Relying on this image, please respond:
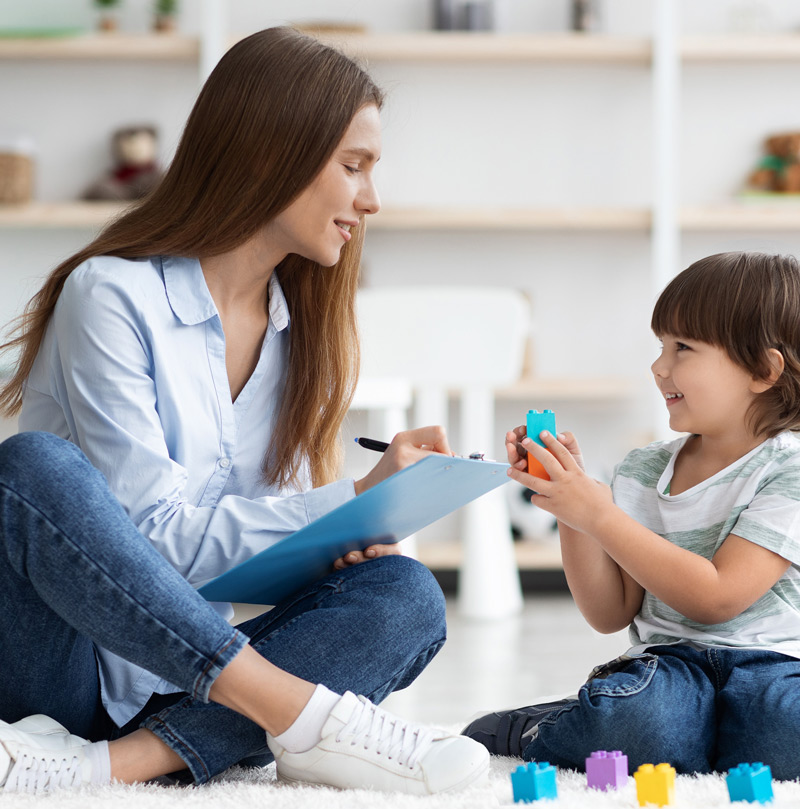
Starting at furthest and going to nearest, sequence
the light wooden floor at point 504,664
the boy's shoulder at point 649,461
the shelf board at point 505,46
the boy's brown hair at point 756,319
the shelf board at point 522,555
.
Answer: the shelf board at point 505,46 → the shelf board at point 522,555 → the light wooden floor at point 504,664 → the boy's shoulder at point 649,461 → the boy's brown hair at point 756,319

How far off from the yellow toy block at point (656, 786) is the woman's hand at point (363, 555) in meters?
0.35

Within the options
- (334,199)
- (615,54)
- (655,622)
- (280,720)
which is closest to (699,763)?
(655,622)

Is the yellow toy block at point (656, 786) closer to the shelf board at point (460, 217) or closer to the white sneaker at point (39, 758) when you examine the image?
the white sneaker at point (39, 758)

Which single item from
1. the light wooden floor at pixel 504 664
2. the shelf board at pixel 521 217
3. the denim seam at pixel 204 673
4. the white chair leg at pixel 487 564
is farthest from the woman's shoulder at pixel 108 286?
the shelf board at pixel 521 217

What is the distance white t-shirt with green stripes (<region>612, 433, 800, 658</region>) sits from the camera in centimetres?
106

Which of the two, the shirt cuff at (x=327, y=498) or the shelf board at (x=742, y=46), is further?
the shelf board at (x=742, y=46)

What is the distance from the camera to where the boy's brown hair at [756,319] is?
113 centimetres

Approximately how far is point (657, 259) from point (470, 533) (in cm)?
98

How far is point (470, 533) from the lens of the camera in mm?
2627

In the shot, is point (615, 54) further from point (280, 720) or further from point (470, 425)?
point (280, 720)

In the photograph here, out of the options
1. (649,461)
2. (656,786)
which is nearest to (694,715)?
(656,786)

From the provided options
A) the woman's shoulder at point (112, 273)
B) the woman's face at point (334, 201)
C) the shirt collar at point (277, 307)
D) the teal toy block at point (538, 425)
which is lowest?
the teal toy block at point (538, 425)

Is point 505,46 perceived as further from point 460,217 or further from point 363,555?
point 363,555

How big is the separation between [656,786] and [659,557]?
0.73 feet
